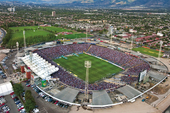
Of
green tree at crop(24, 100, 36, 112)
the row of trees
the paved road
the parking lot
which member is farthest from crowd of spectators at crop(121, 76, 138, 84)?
the row of trees

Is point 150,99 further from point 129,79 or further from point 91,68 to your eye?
point 91,68

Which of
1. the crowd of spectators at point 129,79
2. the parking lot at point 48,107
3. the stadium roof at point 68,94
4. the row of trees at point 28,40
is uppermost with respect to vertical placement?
the row of trees at point 28,40

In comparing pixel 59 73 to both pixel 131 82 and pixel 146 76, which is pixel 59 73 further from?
pixel 146 76

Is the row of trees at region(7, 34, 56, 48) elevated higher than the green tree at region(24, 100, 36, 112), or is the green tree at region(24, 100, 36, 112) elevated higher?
the row of trees at region(7, 34, 56, 48)

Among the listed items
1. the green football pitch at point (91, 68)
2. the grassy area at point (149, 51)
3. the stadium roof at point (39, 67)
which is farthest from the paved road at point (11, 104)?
the grassy area at point (149, 51)

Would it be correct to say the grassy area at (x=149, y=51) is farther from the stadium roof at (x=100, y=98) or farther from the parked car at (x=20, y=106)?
the parked car at (x=20, y=106)

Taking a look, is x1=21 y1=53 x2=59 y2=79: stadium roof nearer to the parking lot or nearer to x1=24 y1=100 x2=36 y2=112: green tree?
the parking lot

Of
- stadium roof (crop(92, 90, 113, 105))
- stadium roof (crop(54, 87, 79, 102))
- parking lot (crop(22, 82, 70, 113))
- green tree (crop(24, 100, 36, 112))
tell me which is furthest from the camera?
stadium roof (crop(54, 87, 79, 102))
